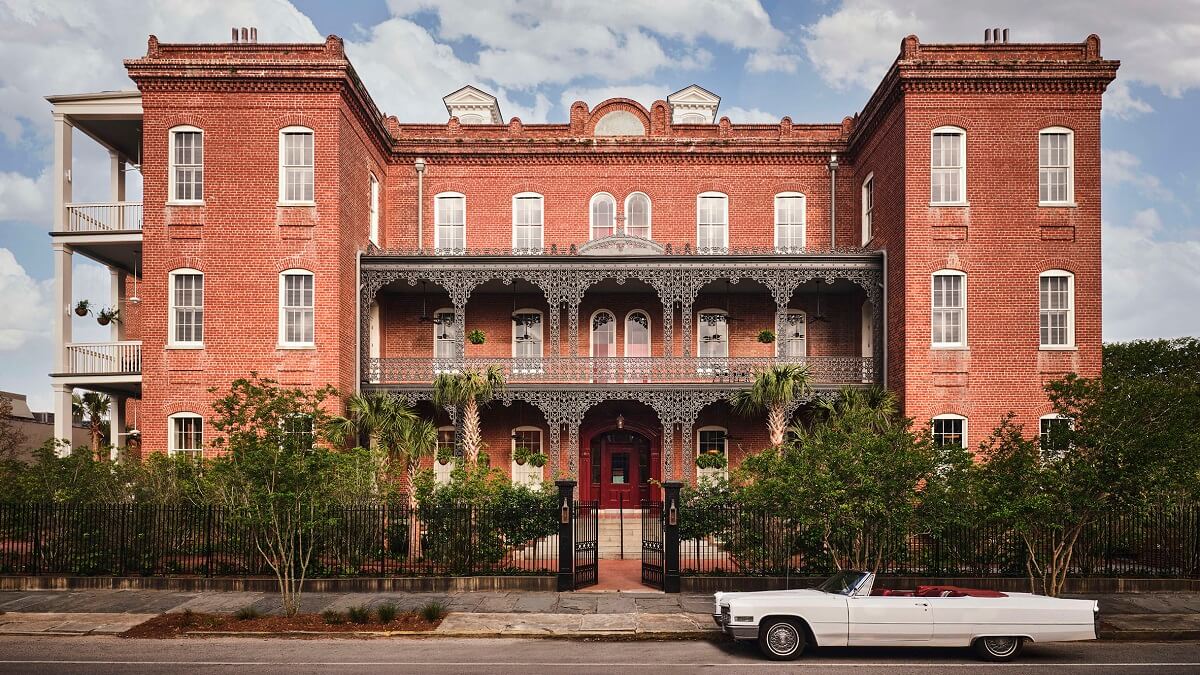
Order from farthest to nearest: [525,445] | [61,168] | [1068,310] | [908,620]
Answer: [525,445] < [61,168] < [1068,310] < [908,620]

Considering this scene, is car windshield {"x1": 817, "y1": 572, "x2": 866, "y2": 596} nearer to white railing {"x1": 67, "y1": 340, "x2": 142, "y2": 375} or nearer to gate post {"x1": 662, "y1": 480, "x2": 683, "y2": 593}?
gate post {"x1": 662, "y1": 480, "x2": 683, "y2": 593}

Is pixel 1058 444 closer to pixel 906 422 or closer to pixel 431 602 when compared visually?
pixel 906 422

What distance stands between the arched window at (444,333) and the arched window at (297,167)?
580 cm

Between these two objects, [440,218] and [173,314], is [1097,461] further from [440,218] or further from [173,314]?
[173,314]

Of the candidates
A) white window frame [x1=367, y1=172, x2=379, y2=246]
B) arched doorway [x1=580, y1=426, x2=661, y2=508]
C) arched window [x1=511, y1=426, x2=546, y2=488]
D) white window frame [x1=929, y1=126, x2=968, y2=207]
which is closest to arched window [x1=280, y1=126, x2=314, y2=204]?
white window frame [x1=367, y1=172, x2=379, y2=246]

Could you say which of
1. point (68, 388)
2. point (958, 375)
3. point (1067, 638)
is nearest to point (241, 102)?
point (68, 388)

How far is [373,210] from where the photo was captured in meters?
27.1

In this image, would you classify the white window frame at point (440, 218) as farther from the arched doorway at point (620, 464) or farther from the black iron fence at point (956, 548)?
the black iron fence at point (956, 548)

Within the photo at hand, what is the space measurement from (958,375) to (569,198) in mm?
12352

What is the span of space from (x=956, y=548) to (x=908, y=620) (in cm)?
555

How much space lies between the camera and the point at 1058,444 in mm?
14867

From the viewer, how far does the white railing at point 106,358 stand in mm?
24375

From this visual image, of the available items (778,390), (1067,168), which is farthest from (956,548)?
(1067,168)

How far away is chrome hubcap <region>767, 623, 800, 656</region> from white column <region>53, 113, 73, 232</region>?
849 inches
